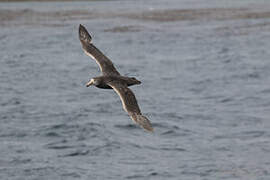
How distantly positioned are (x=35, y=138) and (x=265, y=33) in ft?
78.2

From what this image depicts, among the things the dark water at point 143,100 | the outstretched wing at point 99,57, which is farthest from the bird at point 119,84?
the dark water at point 143,100

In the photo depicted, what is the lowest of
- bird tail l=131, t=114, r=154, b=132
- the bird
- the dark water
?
the dark water

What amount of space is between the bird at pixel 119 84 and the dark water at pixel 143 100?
14.2 ft

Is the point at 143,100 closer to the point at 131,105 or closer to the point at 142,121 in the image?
the point at 131,105

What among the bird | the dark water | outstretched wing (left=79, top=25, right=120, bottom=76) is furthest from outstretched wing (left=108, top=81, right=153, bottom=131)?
the dark water

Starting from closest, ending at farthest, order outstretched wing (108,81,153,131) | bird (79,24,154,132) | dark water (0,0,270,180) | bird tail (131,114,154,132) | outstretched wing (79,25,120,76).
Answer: bird tail (131,114,154,132) → outstretched wing (108,81,153,131) → bird (79,24,154,132) → outstretched wing (79,25,120,76) → dark water (0,0,270,180)

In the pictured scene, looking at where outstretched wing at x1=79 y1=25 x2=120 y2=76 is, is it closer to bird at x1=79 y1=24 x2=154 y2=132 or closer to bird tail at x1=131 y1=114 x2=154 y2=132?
bird at x1=79 y1=24 x2=154 y2=132

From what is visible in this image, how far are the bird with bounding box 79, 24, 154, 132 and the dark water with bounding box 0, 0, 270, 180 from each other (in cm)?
434

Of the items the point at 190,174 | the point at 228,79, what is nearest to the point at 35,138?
the point at 190,174

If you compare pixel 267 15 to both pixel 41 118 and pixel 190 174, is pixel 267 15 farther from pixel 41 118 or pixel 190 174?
pixel 190 174

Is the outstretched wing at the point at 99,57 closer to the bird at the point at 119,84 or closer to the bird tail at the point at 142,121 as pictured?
the bird at the point at 119,84

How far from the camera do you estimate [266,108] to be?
27125 millimetres

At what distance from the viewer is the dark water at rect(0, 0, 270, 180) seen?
795 inches

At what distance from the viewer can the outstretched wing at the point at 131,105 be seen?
41.9ft
